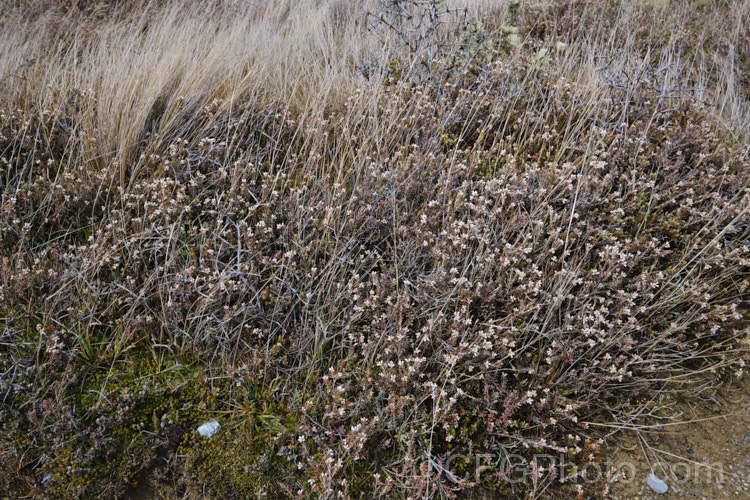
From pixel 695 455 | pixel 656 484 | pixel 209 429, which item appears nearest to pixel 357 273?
pixel 209 429

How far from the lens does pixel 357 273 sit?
305cm

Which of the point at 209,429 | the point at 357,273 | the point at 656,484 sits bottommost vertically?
the point at 656,484

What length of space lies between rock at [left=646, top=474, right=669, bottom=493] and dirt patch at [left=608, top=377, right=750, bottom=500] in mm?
20

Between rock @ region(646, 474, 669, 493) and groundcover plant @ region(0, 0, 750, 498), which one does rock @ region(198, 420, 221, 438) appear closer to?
groundcover plant @ region(0, 0, 750, 498)

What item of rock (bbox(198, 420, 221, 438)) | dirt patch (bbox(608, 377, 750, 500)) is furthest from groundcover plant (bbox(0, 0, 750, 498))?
dirt patch (bbox(608, 377, 750, 500))

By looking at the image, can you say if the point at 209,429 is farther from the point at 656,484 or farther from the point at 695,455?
the point at 695,455

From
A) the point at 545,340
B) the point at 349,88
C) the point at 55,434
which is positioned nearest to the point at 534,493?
the point at 545,340

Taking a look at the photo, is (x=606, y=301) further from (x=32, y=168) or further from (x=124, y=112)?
(x=32, y=168)

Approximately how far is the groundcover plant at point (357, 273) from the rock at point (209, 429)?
2cm

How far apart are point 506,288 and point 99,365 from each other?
249 centimetres

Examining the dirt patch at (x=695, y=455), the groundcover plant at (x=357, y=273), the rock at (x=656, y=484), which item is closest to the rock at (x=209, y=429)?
the groundcover plant at (x=357, y=273)

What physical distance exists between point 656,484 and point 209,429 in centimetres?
249

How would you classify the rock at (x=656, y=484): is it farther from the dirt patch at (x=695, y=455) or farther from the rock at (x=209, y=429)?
the rock at (x=209, y=429)

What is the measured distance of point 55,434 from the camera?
2.42m
